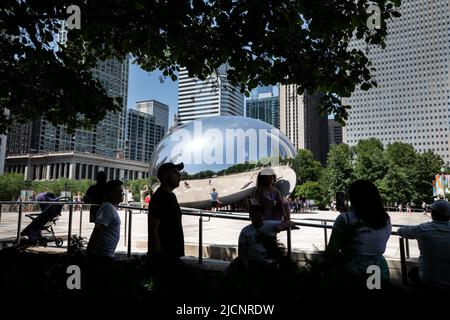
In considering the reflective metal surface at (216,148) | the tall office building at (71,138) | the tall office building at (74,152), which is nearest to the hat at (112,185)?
the reflective metal surface at (216,148)

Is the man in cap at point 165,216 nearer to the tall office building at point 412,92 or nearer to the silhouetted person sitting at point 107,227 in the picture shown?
the silhouetted person sitting at point 107,227

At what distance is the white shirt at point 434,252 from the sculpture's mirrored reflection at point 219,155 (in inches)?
395

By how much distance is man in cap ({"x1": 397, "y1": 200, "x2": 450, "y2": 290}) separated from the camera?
11.1 feet

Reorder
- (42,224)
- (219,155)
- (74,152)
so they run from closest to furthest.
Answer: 1. (42,224)
2. (219,155)
3. (74,152)

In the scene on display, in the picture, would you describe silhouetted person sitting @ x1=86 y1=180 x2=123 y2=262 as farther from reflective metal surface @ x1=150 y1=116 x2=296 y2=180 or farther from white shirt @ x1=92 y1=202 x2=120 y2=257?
reflective metal surface @ x1=150 y1=116 x2=296 y2=180

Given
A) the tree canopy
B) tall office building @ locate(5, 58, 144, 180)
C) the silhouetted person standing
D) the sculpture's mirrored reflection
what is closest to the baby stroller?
the silhouetted person standing

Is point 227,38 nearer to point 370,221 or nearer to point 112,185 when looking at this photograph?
point 112,185

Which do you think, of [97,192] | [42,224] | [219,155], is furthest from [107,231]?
[219,155]

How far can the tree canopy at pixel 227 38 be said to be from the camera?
3.80 m

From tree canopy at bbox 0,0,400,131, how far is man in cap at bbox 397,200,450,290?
1.81 m

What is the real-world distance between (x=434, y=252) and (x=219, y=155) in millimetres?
10352

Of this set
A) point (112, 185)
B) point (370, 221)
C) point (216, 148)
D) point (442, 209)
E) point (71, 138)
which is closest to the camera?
point (370, 221)

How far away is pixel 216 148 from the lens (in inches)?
537
